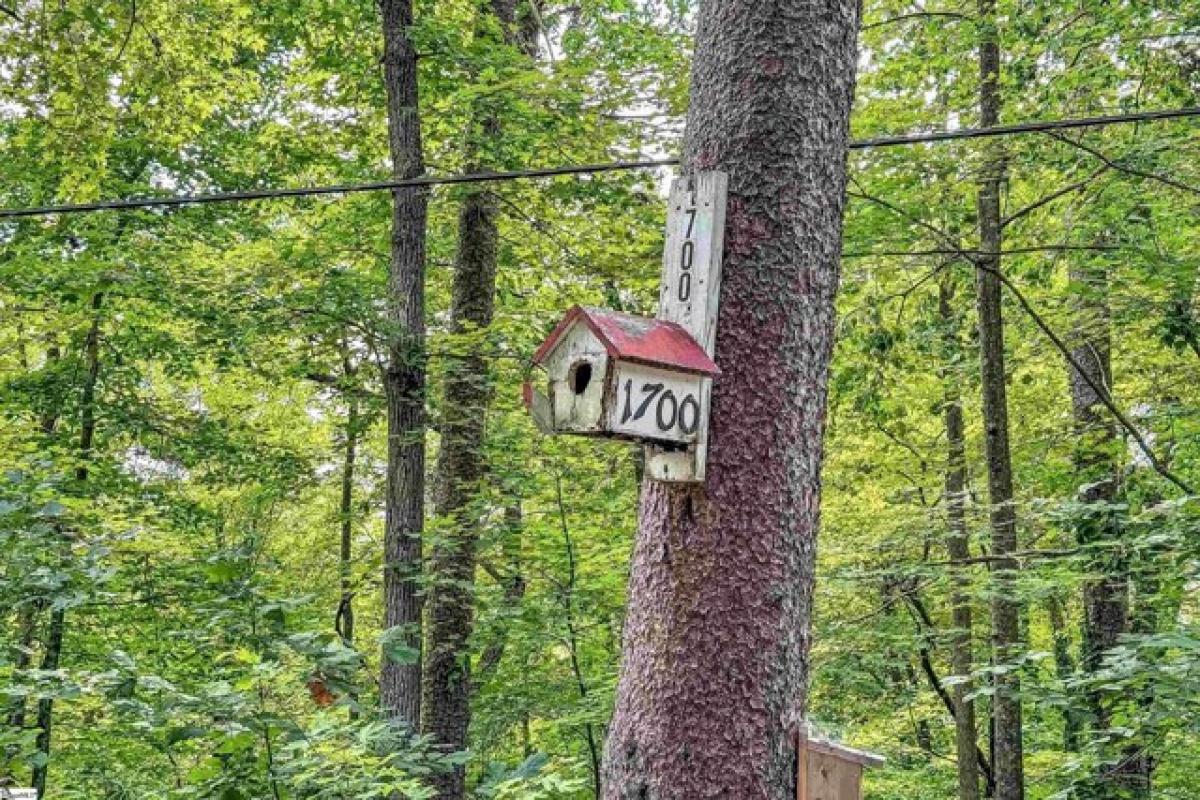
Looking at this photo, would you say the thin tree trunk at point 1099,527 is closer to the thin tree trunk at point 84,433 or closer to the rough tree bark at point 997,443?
the rough tree bark at point 997,443

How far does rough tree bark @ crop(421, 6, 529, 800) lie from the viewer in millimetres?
6277

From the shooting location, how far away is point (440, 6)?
22.8ft

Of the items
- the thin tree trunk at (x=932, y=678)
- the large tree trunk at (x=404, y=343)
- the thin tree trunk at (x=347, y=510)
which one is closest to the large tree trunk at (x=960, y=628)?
the thin tree trunk at (x=932, y=678)

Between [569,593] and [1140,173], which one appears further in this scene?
[569,593]

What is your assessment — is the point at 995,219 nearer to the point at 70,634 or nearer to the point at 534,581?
the point at 534,581

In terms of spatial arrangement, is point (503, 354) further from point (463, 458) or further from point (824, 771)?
point (824, 771)

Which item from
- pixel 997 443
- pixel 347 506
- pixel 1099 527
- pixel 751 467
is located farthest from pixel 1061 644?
pixel 751 467

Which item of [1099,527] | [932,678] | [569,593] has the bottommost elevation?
[932,678]

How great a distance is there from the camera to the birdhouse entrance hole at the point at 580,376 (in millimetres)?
1938

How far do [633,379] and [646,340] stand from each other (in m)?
0.09

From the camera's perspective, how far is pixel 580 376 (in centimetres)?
197

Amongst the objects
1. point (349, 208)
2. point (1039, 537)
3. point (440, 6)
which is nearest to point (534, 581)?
point (349, 208)

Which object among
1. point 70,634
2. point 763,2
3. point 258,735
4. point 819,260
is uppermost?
point 763,2

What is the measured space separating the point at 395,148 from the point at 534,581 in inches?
137
